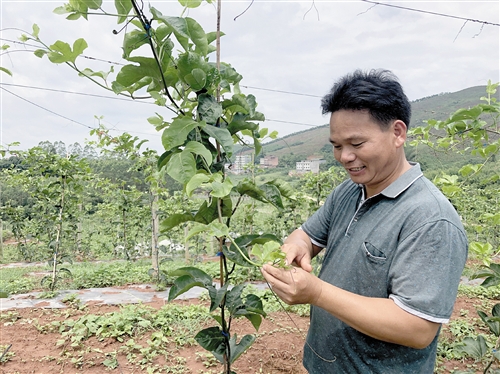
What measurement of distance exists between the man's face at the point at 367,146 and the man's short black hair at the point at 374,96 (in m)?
0.02

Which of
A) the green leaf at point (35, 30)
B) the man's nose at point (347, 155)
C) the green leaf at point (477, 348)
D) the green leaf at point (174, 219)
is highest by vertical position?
the green leaf at point (35, 30)

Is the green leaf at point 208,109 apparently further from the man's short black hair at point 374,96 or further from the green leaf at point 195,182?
the man's short black hair at point 374,96

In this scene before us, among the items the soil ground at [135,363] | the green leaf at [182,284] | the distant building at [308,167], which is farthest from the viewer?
the distant building at [308,167]

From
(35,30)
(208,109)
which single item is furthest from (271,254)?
(35,30)

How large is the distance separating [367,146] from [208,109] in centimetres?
60

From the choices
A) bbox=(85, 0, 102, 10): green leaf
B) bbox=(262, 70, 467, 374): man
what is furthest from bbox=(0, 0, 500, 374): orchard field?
bbox=(262, 70, 467, 374): man

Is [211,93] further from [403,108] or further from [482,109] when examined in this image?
[482,109]

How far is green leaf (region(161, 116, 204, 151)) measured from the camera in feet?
3.92

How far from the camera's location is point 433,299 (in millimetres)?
1034

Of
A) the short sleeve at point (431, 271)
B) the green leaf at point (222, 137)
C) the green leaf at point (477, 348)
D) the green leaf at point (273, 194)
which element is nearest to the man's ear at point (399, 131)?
the short sleeve at point (431, 271)

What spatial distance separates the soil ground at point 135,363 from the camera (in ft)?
9.24

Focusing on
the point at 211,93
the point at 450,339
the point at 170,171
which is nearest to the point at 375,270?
the point at 170,171

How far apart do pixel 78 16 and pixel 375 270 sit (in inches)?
54.0

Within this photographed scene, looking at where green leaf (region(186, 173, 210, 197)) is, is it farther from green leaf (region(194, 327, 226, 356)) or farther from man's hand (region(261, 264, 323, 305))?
green leaf (region(194, 327, 226, 356))
